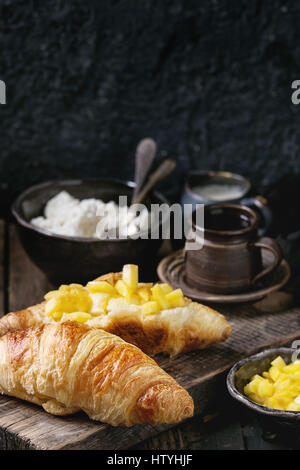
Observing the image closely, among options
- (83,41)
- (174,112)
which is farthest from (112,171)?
(83,41)

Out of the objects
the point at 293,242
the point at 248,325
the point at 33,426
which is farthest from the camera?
the point at 293,242

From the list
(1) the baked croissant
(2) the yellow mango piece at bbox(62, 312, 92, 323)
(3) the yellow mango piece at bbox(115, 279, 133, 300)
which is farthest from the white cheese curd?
(1) the baked croissant

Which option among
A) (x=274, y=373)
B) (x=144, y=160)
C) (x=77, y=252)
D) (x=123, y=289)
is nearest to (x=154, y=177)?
(x=144, y=160)

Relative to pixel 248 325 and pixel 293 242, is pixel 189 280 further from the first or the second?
pixel 293 242

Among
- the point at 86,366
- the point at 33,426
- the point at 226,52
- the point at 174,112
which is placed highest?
the point at 226,52

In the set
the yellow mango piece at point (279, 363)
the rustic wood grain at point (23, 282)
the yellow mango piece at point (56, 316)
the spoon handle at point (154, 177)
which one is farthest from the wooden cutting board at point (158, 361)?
the spoon handle at point (154, 177)

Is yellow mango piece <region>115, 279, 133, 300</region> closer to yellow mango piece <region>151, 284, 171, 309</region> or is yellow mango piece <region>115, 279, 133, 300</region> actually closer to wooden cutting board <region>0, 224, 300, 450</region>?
yellow mango piece <region>151, 284, 171, 309</region>
